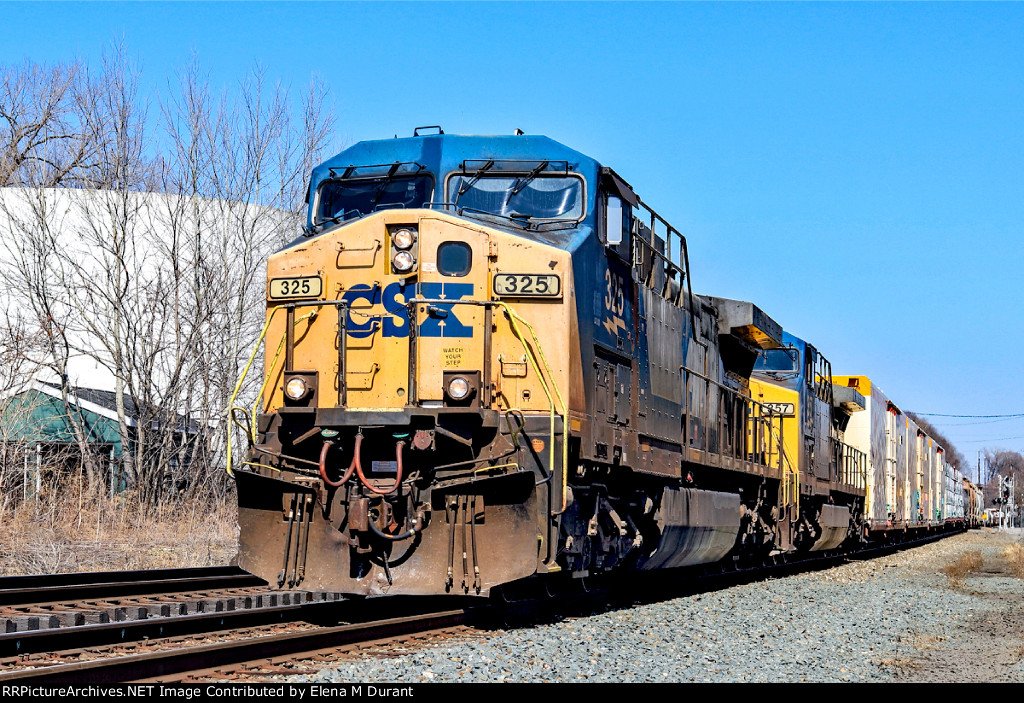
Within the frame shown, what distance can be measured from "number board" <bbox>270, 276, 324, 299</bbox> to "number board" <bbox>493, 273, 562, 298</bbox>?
4.75 feet

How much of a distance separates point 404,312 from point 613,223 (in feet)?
6.98

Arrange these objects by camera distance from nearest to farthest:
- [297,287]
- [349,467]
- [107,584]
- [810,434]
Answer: [349,467], [297,287], [107,584], [810,434]

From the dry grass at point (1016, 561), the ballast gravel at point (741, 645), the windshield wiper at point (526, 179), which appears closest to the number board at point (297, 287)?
the windshield wiper at point (526, 179)

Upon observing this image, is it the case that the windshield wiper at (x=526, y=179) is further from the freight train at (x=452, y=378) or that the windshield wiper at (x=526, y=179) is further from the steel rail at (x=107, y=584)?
the steel rail at (x=107, y=584)

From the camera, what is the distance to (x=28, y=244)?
23.6 m

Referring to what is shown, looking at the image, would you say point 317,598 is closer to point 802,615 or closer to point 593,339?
point 593,339

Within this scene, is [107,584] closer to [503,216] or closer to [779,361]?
[503,216]

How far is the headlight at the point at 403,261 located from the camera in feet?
26.6

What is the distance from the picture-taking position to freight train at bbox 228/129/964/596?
7.61 meters

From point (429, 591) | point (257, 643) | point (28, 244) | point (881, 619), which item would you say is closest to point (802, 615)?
point (881, 619)

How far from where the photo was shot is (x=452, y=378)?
25.7 ft

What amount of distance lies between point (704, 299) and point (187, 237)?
14.7 meters

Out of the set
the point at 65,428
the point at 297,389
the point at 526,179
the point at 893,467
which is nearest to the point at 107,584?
the point at 297,389
